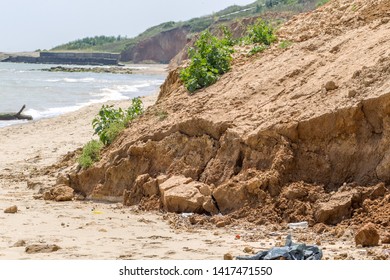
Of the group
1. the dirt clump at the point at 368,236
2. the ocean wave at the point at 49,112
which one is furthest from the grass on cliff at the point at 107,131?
the ocean wave at the point at 49,112

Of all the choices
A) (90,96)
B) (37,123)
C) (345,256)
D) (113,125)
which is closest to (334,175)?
(345,256)

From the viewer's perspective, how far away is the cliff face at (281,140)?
8617 millimetres

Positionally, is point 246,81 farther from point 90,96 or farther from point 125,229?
point 90,96

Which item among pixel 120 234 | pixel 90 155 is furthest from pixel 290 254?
pixel 90 155

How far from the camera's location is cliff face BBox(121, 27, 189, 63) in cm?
11406

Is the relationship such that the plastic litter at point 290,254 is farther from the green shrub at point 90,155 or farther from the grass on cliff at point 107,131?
the grass on cliff at point 107,131

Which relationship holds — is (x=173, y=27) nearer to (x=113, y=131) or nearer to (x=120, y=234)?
(x=113, y=131)

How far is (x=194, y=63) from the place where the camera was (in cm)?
1213

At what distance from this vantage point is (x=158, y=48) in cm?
11756

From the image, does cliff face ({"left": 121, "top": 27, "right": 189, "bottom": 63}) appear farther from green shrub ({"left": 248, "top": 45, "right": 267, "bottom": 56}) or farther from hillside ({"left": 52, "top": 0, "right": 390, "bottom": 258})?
hillside ({"left": 52, "top": 0, "right": 390, "bottom": 258})

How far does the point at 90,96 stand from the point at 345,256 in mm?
33405
